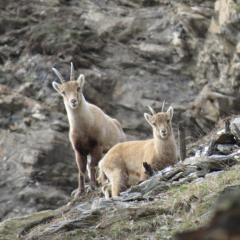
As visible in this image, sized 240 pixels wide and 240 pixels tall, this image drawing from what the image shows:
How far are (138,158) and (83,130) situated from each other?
1.57 meters

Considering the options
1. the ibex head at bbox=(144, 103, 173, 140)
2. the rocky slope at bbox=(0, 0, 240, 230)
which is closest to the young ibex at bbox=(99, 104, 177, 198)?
the ibex head at bbox=(144, 103, 173, 140)

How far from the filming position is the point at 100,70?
18703 millimetres

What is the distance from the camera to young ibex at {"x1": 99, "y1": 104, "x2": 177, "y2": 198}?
32.4ft

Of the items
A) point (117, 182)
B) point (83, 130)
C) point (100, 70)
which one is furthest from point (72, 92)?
point (100, 70)

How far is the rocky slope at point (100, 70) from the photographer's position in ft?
52.8

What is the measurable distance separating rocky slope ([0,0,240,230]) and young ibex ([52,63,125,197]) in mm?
3842

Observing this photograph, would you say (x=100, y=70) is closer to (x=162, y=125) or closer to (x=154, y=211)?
(x=162, y=125)

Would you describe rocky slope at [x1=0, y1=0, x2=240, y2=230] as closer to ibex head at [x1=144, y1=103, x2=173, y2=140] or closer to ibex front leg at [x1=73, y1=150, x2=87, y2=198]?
ibex front leg at [x1=73, y1=150, x2=87, y2=198]

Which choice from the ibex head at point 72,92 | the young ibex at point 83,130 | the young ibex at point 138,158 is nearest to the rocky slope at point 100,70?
the young ibex at point 83,130

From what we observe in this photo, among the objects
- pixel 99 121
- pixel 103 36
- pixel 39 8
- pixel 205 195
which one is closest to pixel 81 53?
pixel 103 36

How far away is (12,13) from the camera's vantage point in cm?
2069

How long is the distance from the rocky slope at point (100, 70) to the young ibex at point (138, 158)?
4887mm

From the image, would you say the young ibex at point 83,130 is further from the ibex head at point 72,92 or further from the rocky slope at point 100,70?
the rocky slope at point 100,70

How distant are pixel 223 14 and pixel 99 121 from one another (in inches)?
272
